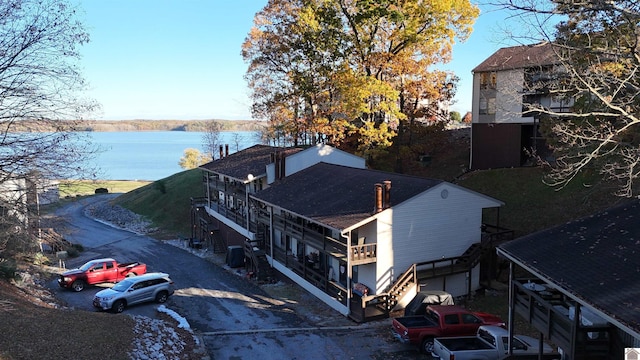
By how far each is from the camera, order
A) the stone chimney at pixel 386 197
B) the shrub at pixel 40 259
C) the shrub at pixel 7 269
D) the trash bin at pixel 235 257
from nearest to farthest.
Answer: the stone chimney at pixel 386 197 < the shrub at pixel 7 269 < the shrub at pixel 40 259 < the trash bin at pixel 235 257

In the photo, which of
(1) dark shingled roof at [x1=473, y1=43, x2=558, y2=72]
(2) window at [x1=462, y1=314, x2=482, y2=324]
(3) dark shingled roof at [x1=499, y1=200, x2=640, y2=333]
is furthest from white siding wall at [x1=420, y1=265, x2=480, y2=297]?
(1) dark shingled roof at [x1=473, y1=43, x2=558, y2=72]


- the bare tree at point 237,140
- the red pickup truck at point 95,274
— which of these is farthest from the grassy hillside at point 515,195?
the bare tree at point 237,140

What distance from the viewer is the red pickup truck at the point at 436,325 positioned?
17.7 metres

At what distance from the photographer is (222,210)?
41.0 metres

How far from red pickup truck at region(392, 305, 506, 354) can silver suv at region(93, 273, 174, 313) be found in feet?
44.2

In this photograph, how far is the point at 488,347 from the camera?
16234 mm

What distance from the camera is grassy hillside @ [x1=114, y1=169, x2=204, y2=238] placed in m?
51.8

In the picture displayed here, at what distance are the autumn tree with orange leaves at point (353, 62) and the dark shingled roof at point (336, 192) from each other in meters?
6.51

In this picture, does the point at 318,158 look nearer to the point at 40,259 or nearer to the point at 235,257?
the point at 235,257

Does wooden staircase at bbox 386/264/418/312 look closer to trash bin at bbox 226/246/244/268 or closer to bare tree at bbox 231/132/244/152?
trash bin at bbox 226/246/244/268

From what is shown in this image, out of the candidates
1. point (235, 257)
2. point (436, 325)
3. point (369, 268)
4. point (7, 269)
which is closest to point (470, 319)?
point (436, 325)

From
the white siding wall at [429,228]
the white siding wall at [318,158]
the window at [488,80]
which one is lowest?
the white siding wall at [429,228]

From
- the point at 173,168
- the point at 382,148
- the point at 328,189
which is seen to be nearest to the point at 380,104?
the point at 382,148

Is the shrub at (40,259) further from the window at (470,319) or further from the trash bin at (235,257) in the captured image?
the window at (470,319)
